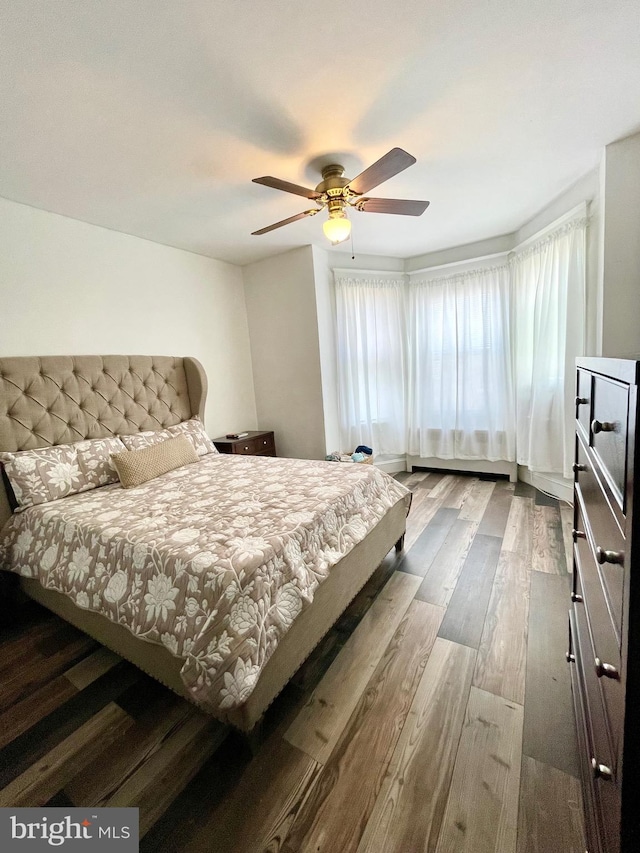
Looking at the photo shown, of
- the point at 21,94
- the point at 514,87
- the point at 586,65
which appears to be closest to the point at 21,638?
the point at 21,94

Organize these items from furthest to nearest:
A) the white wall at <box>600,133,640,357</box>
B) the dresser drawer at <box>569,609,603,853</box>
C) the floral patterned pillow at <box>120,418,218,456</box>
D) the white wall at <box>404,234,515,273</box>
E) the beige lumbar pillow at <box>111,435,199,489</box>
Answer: the white wall at <box>404,234,515,273</box> < the floral patterned pillow at <box>120,418,218,456</box> < the beige lumbar pillow at <box>111,435,199,489</box> < the white wall at <box>600,133,640,357</box> < the dresser drawer at <box>569,609,603,853</box>

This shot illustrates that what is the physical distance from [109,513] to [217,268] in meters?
2.74

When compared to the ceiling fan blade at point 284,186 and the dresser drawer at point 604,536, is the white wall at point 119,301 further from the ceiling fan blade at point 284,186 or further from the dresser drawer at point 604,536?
the dresser drawer at point 604,536

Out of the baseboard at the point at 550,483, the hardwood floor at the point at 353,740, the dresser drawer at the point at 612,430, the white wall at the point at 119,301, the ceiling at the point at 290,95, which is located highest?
the ceiling at the point at 290,95

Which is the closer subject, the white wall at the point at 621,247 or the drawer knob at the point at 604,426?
the drawer knob at the point at 604,426

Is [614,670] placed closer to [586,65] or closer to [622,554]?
[622,554]

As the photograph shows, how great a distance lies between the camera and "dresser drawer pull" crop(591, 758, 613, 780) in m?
0.64

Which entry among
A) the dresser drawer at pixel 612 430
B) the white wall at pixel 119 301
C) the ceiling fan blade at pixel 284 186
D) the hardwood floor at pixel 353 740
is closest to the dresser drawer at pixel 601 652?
the dresser drawer at pixel 612 430

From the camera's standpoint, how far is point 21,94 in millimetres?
1374

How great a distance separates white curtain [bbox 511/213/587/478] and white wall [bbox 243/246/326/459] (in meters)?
1.96

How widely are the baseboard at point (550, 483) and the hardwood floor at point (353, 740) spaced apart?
4.51 feet

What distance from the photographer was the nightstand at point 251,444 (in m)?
3.24

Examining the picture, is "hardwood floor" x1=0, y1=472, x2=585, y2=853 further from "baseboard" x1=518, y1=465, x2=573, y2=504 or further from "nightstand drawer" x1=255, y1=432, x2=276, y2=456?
"nightstand drawer" x1=255, y1=432, x2=276, y2=456

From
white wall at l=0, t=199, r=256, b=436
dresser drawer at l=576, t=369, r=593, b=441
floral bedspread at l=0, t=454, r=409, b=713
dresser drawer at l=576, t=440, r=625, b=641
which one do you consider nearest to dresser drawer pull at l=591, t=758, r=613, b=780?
dresser drawer at l=576, t=440, r=625, b=641
